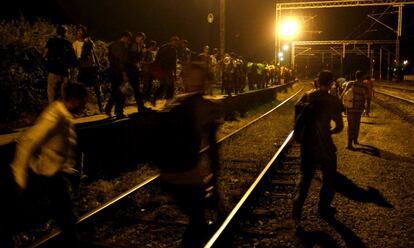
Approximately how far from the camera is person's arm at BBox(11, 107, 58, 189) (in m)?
3.75

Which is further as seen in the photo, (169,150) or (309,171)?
(309,171)

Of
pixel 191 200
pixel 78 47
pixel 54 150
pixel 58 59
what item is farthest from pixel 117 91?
pixel 191 200

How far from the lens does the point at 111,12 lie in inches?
1110

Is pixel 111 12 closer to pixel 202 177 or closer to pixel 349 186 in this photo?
pixel 349 186

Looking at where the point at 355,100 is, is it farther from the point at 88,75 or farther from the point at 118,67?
the point at 88,75

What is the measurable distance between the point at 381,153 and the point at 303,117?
20.1 feet

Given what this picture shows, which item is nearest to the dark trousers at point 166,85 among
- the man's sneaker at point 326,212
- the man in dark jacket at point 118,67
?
the man in dark jacket at point 118,67

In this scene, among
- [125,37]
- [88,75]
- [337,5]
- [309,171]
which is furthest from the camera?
[337,5]

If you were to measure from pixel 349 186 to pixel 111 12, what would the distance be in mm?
23525

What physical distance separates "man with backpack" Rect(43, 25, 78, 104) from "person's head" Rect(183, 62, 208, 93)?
571 centimetres

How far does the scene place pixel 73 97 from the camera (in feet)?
13.4

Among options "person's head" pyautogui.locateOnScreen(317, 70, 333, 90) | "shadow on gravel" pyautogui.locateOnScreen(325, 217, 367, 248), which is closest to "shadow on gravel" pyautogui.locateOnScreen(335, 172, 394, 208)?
"shadow on gravel" pyautogui.locateOnScreen(325, 217, 367, 248)

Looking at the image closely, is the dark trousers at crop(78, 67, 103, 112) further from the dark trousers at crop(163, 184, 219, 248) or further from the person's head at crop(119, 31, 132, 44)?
the dark trousers at crop(163, 184, 219, 248)

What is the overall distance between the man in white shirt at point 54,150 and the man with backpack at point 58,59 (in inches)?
200
